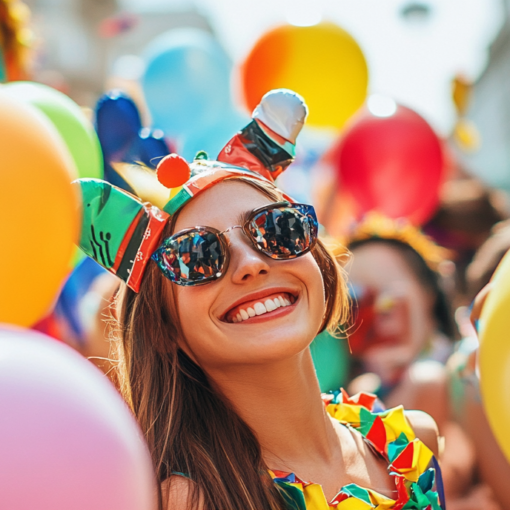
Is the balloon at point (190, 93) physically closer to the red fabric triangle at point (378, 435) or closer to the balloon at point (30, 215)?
the balloon at point (30, 215)

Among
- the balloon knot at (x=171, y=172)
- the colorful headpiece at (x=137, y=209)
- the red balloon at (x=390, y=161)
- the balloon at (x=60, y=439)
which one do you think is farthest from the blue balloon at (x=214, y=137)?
the balloon at (x=60, y=439)

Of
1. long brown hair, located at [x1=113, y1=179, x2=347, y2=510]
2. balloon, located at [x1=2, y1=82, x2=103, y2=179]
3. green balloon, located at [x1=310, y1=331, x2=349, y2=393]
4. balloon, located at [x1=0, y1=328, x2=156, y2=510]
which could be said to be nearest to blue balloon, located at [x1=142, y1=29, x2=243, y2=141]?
balloon, located at [x1=2, y1=82, x2=103, y2=179]

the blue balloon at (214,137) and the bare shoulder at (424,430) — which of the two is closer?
the bare shoulder at (424,430)

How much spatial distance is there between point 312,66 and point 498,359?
8.23 ft

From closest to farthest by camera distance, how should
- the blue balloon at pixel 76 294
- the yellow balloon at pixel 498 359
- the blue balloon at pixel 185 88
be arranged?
the yellow balloon at pixel 498 359 < the blue balloon at pixel 76 294 < the blue balloon at pixel 185 88

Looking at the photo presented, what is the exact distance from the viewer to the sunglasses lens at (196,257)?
1.48 meters

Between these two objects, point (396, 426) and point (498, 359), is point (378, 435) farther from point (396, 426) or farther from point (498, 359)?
point (498, 359)

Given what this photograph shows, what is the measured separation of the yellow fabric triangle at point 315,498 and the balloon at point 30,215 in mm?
862

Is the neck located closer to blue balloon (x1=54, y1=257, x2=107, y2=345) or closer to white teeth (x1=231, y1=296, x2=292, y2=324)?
white teeth (x1=231, y1=296, x2=292, y2=324)

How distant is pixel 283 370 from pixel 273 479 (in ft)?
0.81

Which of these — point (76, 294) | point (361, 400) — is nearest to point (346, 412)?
point (361, 400)

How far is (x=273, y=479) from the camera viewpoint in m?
1.49

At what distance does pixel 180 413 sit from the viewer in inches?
61.0

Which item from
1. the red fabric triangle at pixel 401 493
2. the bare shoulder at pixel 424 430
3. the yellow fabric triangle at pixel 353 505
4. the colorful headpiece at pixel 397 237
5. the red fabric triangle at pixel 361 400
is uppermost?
the yellow fabric triangle at pixel 353 505
